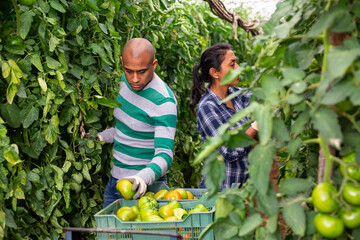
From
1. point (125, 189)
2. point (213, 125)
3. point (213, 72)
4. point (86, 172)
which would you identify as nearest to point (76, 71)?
point (86, 172)

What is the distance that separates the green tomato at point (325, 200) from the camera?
32.3 inches

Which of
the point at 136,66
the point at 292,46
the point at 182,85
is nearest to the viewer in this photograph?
the point at 292,46

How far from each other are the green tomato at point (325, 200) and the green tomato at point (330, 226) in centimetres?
2

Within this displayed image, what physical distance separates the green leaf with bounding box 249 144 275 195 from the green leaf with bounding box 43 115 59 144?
1.21 m

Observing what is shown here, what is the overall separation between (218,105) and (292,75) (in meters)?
1.55

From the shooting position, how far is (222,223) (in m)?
0.99

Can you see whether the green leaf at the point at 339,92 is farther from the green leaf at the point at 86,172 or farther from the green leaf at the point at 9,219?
the green leaf at the point at 86,172

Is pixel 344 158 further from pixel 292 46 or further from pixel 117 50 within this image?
pixel 117 50

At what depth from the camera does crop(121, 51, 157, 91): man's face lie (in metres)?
2.07

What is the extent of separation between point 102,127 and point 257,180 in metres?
1.68

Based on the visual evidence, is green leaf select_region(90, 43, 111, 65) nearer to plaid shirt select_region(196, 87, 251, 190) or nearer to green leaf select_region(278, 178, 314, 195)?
plaid shirt select_region(196, 87, 251, 190)

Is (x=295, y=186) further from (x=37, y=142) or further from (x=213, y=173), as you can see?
(x=37, y=142)

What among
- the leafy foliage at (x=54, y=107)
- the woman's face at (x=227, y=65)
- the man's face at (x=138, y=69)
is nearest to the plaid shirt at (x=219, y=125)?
the woman's face at (x=227, y=65)

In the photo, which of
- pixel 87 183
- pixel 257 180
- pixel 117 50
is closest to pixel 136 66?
pixel 117 50
